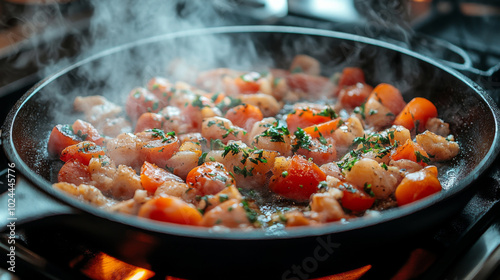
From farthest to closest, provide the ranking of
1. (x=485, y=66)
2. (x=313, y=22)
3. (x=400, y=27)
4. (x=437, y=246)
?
1. (x=313, y=22)
2. (x=400, y=27)
3. (x=485, y=66)
4. (x=437, y=246)

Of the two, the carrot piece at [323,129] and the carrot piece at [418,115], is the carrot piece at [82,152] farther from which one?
the carrot piece at [418,115]

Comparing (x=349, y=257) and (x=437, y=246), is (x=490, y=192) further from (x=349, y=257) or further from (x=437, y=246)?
(x=349, y=257)

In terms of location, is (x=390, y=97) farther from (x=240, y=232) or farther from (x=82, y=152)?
(x=82, y=152)

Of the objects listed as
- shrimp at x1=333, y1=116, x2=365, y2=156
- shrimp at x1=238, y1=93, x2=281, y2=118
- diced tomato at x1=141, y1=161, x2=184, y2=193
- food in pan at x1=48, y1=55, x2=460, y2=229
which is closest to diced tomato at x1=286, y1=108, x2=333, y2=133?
food in pan at x1=48, y1=55, x2=460, y2=229

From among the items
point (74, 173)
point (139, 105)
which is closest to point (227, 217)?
point (74, 173)

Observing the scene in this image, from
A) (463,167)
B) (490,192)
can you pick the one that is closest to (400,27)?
(463,167)

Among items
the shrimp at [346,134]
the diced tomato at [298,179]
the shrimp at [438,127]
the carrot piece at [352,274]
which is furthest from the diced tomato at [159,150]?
the shrimp at [438,127]
